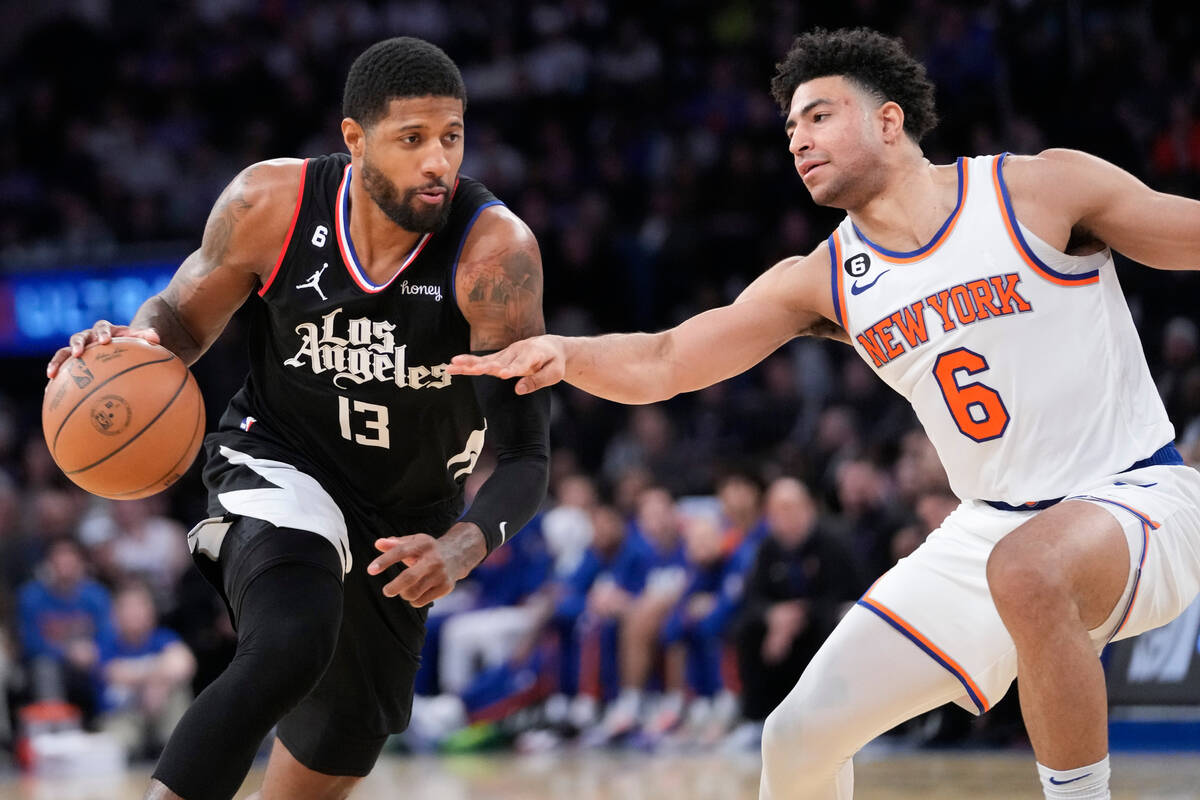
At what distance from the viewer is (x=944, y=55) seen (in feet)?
43.8

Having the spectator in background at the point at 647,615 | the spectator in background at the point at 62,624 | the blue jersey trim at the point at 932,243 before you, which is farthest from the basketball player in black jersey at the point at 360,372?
the spectator in background at the point at 62,624

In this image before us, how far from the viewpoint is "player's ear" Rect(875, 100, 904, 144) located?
15.5 feet

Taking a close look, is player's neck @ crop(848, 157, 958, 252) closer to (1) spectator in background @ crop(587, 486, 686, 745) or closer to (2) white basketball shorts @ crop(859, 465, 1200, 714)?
(2) white basketball shorts @ crop(859, 465, 1200, 714)

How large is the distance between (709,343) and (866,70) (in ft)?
3.33

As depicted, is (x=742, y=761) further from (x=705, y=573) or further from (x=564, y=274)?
(x=564, y=274)

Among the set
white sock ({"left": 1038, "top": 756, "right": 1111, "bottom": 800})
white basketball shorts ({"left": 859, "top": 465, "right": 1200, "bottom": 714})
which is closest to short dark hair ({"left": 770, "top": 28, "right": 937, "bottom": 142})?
white basketball shorts ({"left": 859, "top": 465, "right": 1200, "bottom": 714})

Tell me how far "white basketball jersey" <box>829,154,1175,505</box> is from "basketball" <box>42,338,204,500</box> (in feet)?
7.17

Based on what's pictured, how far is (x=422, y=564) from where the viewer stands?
3.81 m

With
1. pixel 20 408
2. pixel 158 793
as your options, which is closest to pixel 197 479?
pixel 20 408

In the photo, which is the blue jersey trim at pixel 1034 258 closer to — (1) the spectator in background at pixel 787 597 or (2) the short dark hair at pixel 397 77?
(2) the short dark hair at pixel 397 77

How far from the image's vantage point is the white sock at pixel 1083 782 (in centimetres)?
392

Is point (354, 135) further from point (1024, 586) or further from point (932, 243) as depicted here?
point (1024, 586)

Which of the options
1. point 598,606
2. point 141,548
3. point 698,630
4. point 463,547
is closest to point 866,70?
point 463,547

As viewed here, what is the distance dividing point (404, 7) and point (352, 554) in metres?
14.0
